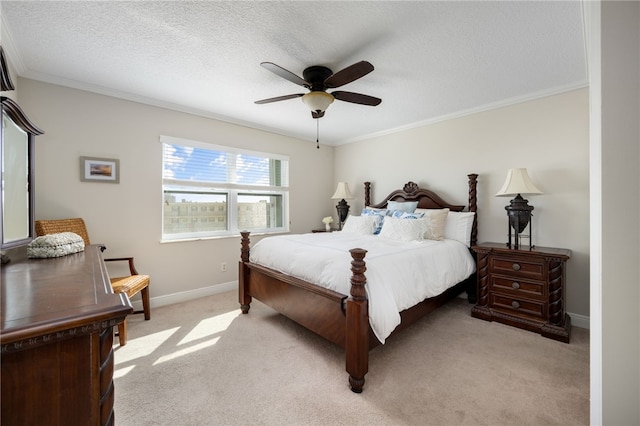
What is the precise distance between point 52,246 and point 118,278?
1.15 metres

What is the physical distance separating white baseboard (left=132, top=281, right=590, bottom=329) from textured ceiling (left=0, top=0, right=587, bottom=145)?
2.36m

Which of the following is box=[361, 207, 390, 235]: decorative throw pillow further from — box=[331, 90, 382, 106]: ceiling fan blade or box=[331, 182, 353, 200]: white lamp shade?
box=[331, 90, 382, 106]: ceiling fan blade

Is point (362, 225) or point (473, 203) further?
point (362, 225)

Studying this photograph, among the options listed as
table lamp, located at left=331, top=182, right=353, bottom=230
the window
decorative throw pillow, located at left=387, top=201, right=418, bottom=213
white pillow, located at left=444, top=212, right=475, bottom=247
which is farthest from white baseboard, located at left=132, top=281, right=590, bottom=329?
table lamp, located at left=331, top=182, right=353, bottom=230

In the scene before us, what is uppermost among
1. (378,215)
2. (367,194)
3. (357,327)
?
(367,194)

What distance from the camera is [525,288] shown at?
2.63 metres

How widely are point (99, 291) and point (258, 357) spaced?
1529 millimetres

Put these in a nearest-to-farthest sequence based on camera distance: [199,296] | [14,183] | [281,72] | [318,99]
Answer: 1. [14,183]
2. [281,72]
3. [318,99]
4. [199,296]

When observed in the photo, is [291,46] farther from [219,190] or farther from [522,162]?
[522,162]

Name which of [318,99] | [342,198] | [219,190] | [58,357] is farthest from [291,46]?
[342,198]

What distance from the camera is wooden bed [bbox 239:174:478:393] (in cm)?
177

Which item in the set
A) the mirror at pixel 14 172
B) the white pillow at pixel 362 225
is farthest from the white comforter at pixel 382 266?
the mirror at pixel 14 172

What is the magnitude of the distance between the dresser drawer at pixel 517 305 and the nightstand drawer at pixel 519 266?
26cm

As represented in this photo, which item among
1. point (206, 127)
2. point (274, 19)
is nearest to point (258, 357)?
point (274, 19)
